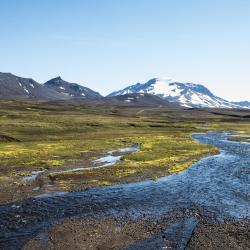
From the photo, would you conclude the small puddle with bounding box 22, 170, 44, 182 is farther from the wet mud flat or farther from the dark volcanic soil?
the dark volcanic soil

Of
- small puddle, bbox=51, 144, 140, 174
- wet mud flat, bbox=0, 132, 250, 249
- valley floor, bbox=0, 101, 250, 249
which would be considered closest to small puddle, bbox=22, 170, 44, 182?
valley floor, bbox=0, 101, 250, 249

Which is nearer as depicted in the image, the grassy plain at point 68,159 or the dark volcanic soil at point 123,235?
the dark volcanic soil at point 123,235

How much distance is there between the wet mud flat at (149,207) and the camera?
34.2m

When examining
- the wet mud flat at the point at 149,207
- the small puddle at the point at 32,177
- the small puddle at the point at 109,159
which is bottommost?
the small puddle at the point at 32,177

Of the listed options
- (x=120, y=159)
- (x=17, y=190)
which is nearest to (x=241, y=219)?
(x=17, y=190)

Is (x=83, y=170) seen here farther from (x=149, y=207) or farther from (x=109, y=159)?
(x=149, y=207)

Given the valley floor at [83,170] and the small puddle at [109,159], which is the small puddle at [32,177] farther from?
the small puddle at [109,159]

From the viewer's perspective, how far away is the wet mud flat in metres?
34.2

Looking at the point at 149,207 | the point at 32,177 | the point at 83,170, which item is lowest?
the point at 32,177

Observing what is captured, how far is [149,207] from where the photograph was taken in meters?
42.2

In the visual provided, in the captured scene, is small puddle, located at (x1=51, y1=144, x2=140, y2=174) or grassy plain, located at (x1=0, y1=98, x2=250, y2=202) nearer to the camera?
grassy plain, located at (x1=0, y1=98, x2=250, y2=202)

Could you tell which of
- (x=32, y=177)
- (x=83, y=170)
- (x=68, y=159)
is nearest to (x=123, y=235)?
(x=32, y=177)

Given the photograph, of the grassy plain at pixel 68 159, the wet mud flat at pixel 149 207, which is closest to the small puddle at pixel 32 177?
the grassy plain at pixel 68 159

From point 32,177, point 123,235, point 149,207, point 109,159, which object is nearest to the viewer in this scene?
point 123,235
